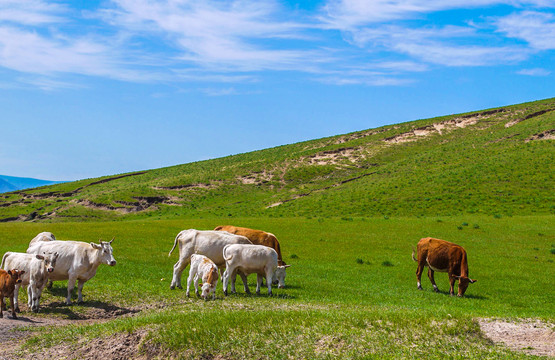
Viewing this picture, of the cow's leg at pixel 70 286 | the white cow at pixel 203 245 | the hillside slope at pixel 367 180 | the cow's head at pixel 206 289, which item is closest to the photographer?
the cow's leg at pixel 70 286

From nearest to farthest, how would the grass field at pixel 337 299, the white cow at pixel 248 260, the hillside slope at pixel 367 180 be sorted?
1. the grass field at pixel 337 299
2. the white cow at pixel 248 260
3. the hillside slope at pixel 367 180

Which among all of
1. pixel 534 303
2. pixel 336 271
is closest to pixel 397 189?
pixel 336 271

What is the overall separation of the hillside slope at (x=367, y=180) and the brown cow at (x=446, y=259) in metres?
31.8

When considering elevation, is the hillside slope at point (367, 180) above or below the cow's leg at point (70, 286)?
above

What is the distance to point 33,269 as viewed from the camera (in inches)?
610

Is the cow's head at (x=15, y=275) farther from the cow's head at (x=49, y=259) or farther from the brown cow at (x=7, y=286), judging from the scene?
the cow's head at (x=49, y=259)

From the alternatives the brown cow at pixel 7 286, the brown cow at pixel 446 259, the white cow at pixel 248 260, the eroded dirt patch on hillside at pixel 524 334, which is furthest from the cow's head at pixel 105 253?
the brown cow at pixel 446 259

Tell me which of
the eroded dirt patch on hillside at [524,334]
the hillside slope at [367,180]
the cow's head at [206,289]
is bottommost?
the eroded dirt patch on hillside at [524,334]

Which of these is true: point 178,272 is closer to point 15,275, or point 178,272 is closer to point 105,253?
point 105,253

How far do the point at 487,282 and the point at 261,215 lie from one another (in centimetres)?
4271

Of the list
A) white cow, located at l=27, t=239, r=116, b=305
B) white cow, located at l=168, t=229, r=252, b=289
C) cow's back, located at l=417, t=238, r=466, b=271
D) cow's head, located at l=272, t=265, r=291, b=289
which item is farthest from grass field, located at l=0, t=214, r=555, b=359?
white cow, located at l=168, t=229, r=252, b=289

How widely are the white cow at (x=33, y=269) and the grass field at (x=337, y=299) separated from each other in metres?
0.59

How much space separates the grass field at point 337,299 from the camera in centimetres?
1095

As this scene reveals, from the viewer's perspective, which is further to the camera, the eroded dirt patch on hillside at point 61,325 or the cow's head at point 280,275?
the cow's head at point 280,275
